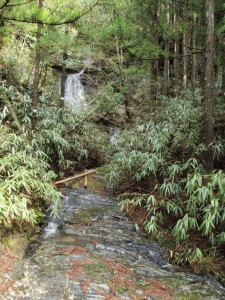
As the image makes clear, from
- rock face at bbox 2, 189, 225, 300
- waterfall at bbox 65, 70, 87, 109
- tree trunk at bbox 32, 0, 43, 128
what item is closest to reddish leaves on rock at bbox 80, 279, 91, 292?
rock face at bbox 2, 189, 225, 300

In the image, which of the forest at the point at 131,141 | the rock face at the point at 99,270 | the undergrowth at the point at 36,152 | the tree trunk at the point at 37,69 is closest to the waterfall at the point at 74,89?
the forest at the point at 131,141

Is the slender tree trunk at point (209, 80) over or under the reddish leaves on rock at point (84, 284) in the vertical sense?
over

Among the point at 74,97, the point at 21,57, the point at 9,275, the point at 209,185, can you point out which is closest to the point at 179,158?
the point at 209,185

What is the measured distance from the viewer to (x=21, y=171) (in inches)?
204

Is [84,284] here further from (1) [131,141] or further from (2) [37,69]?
(2) [37,69]

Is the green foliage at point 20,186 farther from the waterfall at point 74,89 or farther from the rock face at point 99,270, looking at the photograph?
the waterfall at point 74,89

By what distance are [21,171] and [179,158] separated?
11.6 feet

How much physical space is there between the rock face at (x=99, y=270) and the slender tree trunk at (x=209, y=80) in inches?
77.5

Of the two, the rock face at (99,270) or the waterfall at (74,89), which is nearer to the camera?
the rock face at (99,270)

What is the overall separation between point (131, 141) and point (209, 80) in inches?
123

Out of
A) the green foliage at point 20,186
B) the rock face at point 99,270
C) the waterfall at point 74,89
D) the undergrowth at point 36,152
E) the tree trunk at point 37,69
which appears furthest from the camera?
the waterfall at point 74,89

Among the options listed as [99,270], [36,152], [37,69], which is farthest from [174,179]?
[37,69]

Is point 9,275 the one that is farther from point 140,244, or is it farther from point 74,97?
point 74,97

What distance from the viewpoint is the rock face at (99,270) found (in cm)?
380
